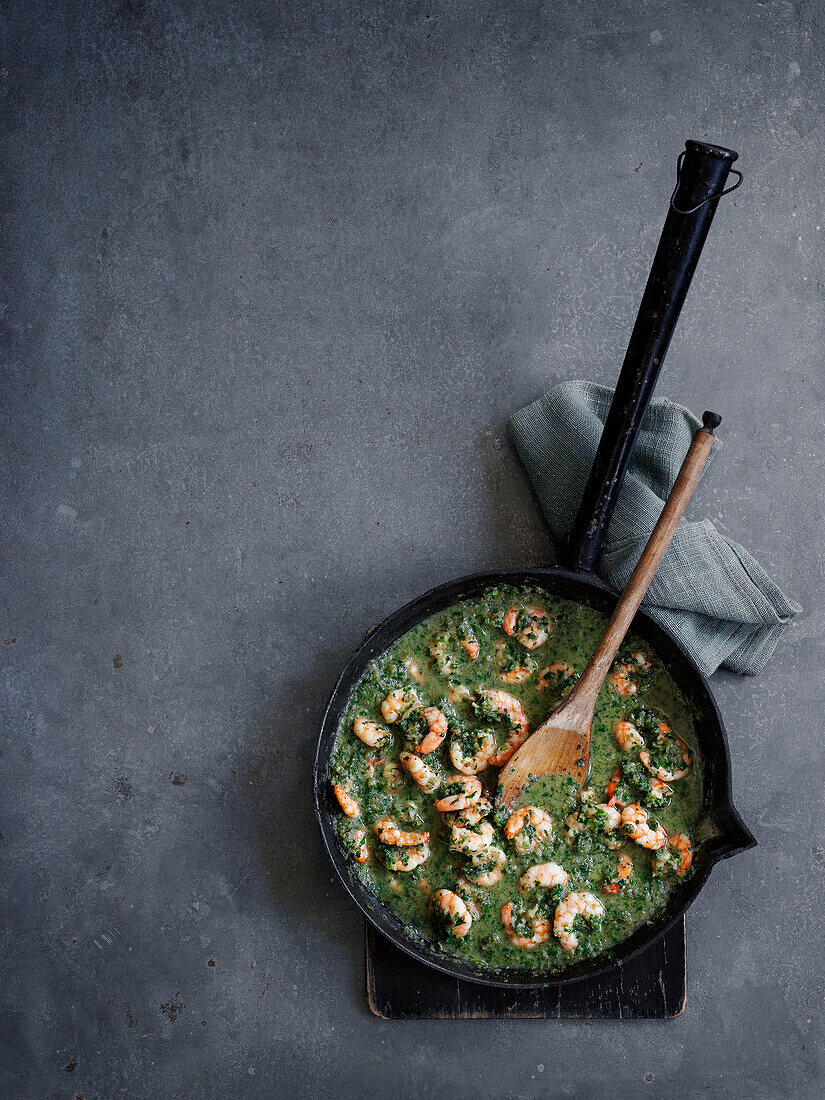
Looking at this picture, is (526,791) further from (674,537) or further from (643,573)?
(674,537)

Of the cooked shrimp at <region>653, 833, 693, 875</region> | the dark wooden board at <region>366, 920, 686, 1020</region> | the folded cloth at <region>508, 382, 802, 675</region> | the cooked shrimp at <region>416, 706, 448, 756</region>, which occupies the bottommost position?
the dark wooden board at <region>366, 920, 686, 1020</region>

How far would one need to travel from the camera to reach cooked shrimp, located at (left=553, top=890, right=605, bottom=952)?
217cm

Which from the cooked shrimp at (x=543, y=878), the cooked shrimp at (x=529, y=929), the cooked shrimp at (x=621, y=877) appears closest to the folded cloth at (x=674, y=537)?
the cooked shrimp at (x=621, y=877)

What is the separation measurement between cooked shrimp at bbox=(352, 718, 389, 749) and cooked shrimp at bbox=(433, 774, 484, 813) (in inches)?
8.0

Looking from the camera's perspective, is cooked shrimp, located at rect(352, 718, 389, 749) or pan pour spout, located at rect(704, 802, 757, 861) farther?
cooked shrimp, located at rect(352, 718, 389, 749)

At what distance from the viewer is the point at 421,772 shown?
2184 mm

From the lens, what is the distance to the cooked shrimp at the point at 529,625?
227 cm

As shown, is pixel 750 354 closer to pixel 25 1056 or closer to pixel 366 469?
pixel 366 469

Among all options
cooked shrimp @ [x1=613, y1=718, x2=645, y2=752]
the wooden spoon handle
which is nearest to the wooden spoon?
the wooden spoon handle

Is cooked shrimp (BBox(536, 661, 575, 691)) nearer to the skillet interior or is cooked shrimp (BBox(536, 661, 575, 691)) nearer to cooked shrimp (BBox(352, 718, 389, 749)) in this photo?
the skillet interior

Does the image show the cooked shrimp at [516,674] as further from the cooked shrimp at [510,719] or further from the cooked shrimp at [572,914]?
the cooked shrimp at [572,914]

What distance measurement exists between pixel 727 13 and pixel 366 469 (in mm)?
1677

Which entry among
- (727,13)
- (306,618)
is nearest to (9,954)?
(306,618)

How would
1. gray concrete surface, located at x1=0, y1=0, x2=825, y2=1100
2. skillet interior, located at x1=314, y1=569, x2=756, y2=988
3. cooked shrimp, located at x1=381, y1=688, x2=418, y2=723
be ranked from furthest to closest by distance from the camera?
gray concrete surface, located at x1=0, y1=0, x2=825, y2=1100 < cooked shrimp, located at x1=381, y1=688, x2=418, y2=723 < skillet interior, located at x1=314, y1=569, x2=756, y2=988
